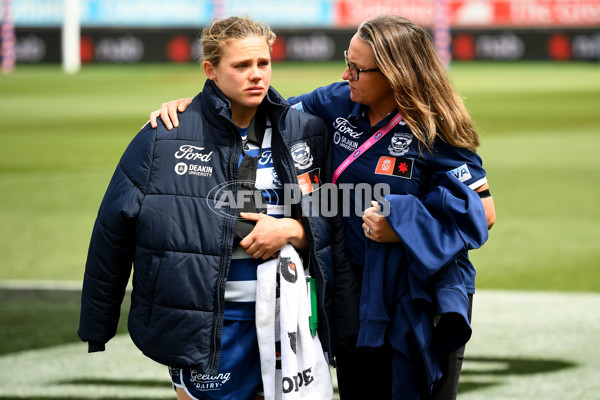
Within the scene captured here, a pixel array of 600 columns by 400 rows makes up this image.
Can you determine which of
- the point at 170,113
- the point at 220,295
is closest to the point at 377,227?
the point at 220,295

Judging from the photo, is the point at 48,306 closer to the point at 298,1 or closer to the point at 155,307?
the point at 155,307

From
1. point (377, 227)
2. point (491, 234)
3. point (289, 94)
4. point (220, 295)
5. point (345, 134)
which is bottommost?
point (491, 234)

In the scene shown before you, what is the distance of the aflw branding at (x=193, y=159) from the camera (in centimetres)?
319

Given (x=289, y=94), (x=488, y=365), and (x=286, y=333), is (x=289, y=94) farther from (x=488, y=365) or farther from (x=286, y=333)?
(x=286, y=333)

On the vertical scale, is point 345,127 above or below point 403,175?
above

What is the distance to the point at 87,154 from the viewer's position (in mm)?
15188

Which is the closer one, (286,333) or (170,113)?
(286,333)

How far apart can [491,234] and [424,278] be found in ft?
20.8

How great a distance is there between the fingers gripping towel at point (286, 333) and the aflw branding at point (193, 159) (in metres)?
0.37

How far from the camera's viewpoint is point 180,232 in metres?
3.15

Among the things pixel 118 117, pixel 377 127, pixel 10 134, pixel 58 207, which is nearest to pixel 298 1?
pixel 118 117

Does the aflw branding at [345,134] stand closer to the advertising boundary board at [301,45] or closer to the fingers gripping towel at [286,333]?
the fingers gripping towel at [286,333]

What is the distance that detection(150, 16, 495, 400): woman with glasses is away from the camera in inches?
126

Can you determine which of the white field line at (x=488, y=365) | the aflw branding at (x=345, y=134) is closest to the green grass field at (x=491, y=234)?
the white field line at (x=488, y=365)
